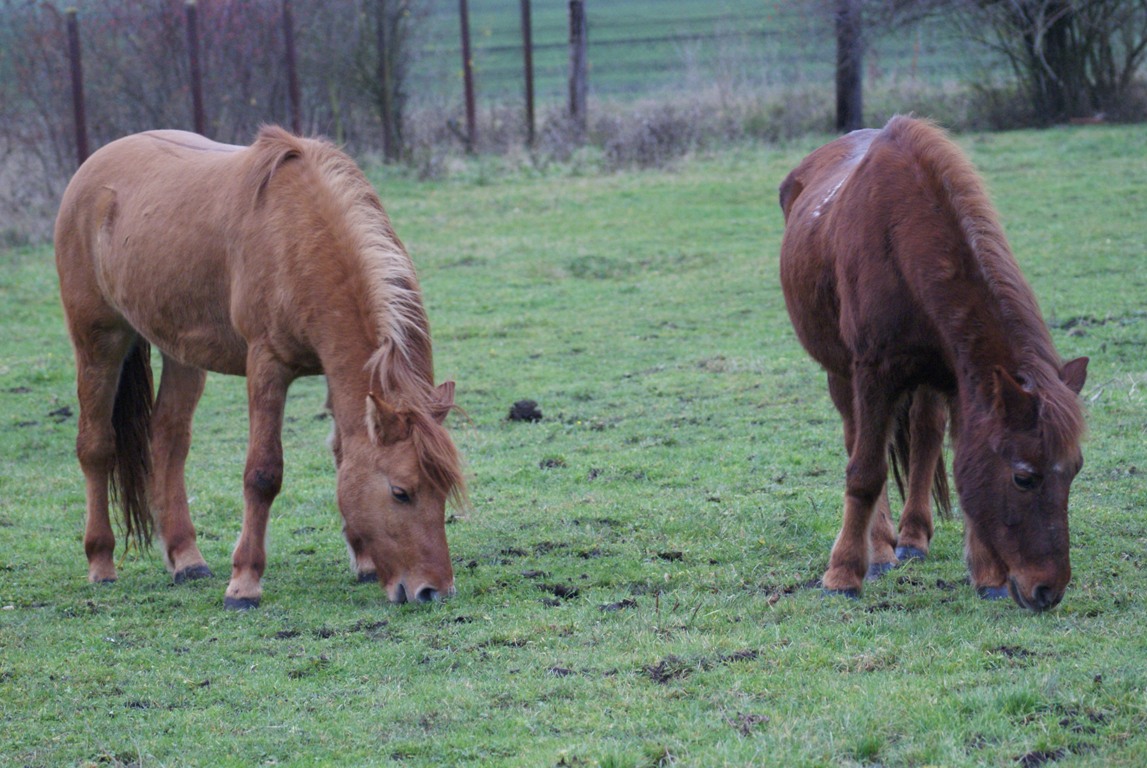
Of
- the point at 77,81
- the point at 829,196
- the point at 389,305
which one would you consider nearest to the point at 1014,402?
the point at 829,196

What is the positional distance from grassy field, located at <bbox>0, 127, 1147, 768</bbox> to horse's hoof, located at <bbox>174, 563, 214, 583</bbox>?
5.8 inches

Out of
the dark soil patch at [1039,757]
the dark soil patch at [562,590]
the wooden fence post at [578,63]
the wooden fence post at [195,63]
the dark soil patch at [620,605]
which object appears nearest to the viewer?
the dark soil patch at [1039,757]

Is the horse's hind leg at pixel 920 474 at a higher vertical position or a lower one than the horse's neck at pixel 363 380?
lower

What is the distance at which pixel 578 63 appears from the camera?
19.9 metres

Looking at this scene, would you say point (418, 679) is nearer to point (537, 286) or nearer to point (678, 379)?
point (678, 379)

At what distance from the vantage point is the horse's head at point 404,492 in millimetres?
4688

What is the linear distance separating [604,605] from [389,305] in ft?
4.97

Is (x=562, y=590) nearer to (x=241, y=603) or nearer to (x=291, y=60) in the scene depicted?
(x=241, y=603)

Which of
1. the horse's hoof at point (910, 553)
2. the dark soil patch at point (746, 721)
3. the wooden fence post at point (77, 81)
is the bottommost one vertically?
the horse's hoof at point (910, 553)

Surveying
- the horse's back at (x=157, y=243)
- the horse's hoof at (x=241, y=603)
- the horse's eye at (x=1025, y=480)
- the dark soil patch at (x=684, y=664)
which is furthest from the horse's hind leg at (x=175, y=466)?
the horse's eye at (x=1025, y=480)

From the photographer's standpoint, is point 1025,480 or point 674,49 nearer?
point 1025,480

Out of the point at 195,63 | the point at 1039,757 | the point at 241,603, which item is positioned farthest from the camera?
the point at 195,63

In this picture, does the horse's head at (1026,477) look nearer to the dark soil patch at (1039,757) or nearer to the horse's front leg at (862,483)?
the horse's front leg at (862,483)

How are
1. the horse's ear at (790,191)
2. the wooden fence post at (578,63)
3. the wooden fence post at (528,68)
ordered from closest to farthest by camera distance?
the horse's ear at (790,191), the wooden fence post at (528,68), the wooden fence post at (578,63)
